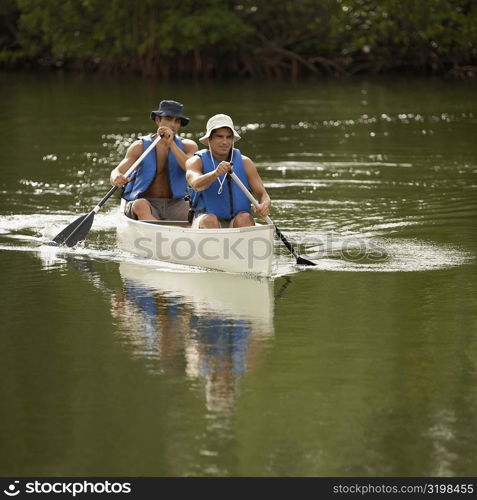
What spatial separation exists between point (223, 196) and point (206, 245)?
1.37 ft

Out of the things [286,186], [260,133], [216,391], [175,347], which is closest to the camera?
[216,391]

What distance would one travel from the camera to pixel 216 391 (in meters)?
7.42

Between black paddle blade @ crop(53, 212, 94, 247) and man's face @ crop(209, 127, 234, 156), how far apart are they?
208 centimetres

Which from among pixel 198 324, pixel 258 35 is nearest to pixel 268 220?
pixel 198 324

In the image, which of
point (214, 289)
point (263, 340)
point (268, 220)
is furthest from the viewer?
point (268, 220)

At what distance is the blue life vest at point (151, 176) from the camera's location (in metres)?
12.2

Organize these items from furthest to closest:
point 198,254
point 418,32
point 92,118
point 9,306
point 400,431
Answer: point 418,32 → point 92,118 → point 198,254 → point 9,306 → point 400,431

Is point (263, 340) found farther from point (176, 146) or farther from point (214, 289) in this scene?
point (176, 146)

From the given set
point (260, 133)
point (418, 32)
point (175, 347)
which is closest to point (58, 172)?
point (260, 133)

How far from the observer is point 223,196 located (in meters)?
10.9

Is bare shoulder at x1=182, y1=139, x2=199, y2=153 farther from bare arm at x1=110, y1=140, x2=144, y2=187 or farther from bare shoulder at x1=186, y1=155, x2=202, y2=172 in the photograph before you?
bare shoulder at x1=186, y1=155, x2=202, y2=172

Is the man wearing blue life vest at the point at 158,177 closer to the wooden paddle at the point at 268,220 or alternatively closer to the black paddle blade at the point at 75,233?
the black paddle blade at the point at 75,233
